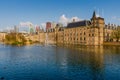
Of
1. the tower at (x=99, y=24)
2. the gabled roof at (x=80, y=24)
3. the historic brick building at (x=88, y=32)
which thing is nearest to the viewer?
the historic brick building at (x=88, y=32)

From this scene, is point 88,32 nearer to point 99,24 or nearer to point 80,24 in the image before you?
point 99,24

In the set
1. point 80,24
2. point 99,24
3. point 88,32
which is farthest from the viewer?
point 80,24

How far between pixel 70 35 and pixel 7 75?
447 ft

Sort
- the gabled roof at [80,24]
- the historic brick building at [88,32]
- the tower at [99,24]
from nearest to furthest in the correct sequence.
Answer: the historic brick building at [88,32], the tower at [99,24], the gabled roof at [80,24]

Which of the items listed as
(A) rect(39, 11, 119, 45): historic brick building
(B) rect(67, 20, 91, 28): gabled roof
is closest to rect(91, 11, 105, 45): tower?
(A) rect(39, 11, 119, 45): historic brick building

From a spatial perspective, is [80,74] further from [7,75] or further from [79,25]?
[79,25]

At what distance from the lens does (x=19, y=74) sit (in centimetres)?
3278

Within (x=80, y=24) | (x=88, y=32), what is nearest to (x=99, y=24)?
(x=88, y=32)

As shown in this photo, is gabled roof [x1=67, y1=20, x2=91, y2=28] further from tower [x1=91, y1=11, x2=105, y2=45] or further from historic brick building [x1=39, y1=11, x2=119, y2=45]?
tower [x1=91, y1=11, x2=105, y2=45]

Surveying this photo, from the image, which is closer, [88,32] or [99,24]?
[99,24]

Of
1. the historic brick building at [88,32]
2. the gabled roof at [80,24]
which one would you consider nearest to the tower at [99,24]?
the historic brick building at [88,32]

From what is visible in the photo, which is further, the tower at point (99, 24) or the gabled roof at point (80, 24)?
the gabled roof at point (80, 24)

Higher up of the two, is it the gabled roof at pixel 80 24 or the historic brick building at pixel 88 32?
the gabled roof at pixel 80 24

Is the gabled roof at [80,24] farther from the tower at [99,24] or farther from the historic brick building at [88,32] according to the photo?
the tower at [99,24]
